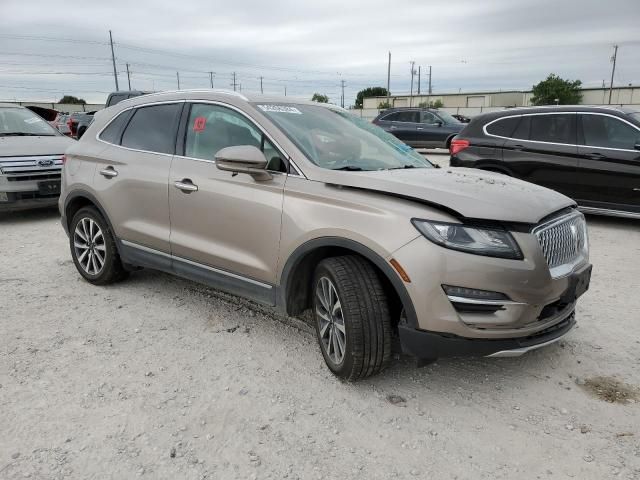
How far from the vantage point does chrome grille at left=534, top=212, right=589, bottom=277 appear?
9.46 ft

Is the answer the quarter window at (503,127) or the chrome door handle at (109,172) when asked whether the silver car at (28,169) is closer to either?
the chrome door handle at (109,172)

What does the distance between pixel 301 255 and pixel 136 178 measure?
1.82 meters

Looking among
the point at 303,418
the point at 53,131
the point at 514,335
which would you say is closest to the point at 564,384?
the point at 514,335

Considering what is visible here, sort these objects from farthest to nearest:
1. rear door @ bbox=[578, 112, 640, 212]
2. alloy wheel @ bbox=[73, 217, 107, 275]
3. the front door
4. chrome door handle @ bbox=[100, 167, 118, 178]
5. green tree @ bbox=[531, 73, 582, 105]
A: green tree @ bbox=[531, 73, 582, 105]
rear door @ bbox=[578, 112, 640, 212]
alloy wheel @ bbox=[73, 217, 107, 275]
chrome door handle @ bbox=[100, 167, 118, 178]
the front door

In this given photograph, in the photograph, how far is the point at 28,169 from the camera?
7.52 m

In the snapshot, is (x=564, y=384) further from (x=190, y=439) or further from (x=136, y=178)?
(x=136, y=178)

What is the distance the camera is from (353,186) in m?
3.06

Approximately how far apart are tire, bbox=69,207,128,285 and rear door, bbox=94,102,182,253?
0.74ft

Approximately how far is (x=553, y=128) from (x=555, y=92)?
2858 inches

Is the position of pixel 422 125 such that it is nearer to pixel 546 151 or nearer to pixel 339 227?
pixel 546 151

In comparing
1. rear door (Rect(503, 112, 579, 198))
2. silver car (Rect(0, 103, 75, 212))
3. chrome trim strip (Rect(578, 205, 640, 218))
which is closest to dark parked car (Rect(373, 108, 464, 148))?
rear door (Rect(503, 112, 579, 198))

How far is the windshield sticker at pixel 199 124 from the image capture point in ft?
13.0

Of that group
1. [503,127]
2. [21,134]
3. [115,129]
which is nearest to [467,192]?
[115,129]

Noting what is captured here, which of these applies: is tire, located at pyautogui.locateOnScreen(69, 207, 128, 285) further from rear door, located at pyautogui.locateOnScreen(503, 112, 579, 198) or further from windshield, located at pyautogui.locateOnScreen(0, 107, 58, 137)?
rear door, located at pyautogui.locateOnScreen(503, 112, 579, 198)
